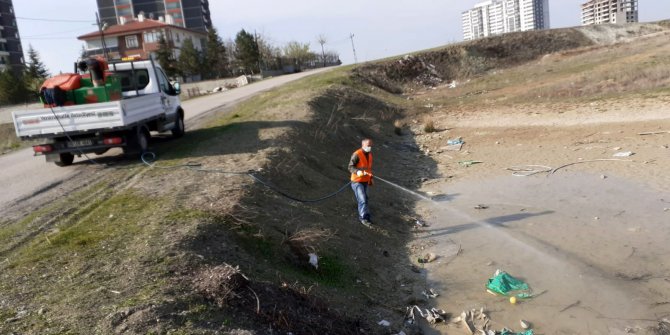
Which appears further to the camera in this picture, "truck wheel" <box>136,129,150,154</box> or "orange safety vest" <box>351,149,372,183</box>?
"truck wheel" <box>136,129,150,154</box>

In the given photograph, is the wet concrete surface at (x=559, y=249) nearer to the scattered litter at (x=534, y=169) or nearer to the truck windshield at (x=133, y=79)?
the scattered litter at (x=534, y=169)

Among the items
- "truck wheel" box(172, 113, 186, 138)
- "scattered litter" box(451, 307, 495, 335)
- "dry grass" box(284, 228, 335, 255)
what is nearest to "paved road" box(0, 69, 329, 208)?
"truck wheel" box(172, 113, 186, 138)

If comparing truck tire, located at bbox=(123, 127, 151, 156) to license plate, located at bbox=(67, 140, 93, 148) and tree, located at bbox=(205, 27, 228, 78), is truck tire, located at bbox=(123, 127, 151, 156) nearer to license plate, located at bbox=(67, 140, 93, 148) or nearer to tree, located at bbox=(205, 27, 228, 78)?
license plate, located at bbox=(67, 140, 93, 148)

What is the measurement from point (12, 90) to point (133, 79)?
166 ft

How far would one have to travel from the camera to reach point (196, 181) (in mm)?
9523

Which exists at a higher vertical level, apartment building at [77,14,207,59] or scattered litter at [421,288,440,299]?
apartment building at [77,14,207,59]

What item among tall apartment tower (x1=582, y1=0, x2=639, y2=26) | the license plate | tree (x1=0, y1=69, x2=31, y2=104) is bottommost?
the license plate

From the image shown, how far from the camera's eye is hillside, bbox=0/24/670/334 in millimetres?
5105

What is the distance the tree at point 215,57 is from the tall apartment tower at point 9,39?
4285cm

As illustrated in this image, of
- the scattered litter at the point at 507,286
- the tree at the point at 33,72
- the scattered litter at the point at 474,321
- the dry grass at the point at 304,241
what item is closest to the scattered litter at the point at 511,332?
the scattered litter at the point at 474,321

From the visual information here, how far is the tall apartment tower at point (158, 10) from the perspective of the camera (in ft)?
352

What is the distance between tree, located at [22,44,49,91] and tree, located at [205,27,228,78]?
19462mm

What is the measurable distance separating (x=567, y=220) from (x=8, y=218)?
10257mm

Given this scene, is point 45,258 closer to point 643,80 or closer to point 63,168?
point 63,168
